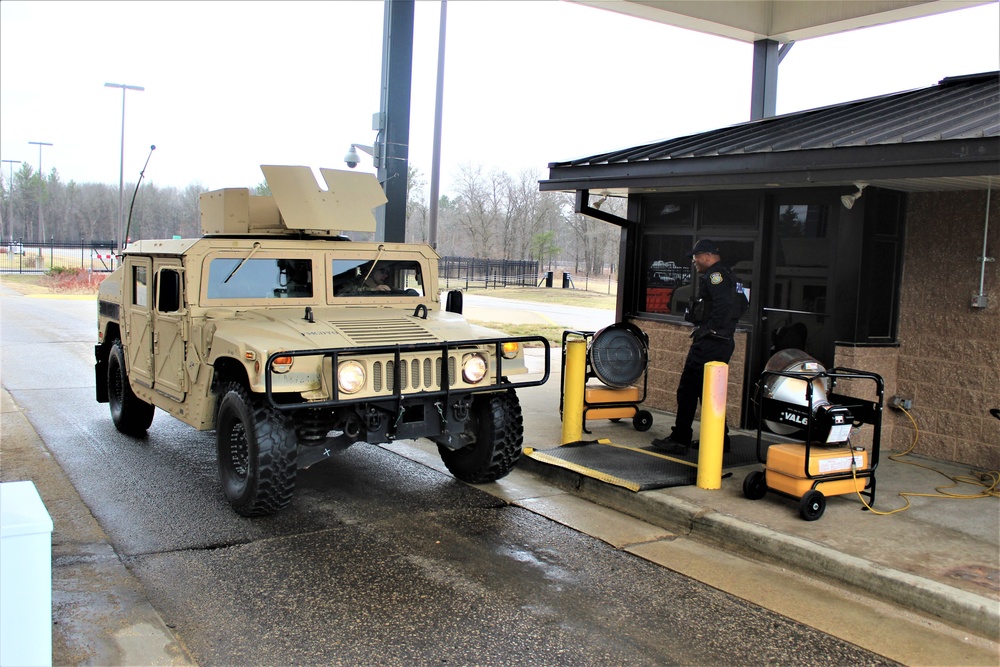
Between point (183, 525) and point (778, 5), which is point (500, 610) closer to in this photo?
point (183, 525)

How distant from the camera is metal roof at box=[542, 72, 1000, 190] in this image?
18.1ft

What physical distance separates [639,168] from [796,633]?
4.59m

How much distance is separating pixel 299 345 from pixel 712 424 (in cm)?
295

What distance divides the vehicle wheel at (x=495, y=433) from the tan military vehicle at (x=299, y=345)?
11 mm

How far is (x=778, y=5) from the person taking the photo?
32.9 feet

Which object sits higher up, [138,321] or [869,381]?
[138,321]

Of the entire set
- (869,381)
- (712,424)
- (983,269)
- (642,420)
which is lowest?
(642,420)

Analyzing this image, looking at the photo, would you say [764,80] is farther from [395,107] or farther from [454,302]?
[454,302]

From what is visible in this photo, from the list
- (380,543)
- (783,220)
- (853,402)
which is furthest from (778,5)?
(380,543)

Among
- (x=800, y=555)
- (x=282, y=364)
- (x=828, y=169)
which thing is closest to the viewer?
(x=800, y=555)

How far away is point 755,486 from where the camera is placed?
589 cm

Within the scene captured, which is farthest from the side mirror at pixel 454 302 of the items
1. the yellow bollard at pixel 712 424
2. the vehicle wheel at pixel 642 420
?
the yellow bollard at pixel 712 424

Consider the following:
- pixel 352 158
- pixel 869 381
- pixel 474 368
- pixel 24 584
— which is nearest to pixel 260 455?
pixel 474 368

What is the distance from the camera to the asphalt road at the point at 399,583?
3.92 m
